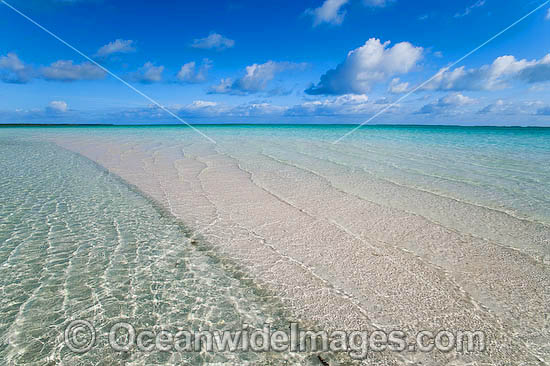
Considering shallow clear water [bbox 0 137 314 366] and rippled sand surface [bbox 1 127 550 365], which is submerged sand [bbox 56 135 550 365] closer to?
rippled sand surface [bbox 1 127 550 365]

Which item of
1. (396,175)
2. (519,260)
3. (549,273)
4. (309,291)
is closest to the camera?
(309,291)

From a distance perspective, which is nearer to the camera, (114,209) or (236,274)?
(236,274)

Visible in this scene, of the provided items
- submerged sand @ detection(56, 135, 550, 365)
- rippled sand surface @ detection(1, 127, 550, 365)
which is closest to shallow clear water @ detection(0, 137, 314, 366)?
rippled sand surface @ detection(1, 127, 550, 365)

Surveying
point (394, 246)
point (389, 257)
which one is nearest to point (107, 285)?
point (389, 257)

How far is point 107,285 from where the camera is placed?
3588mm

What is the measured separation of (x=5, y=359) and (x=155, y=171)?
30.3 feet

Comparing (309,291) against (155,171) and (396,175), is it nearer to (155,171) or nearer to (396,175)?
(396,175)

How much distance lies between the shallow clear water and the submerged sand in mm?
530

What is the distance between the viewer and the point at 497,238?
5012 millimetres

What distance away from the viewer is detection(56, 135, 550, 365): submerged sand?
297 centimetres

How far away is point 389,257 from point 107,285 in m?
3.84

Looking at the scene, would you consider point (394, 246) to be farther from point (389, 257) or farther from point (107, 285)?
point (107, 285)

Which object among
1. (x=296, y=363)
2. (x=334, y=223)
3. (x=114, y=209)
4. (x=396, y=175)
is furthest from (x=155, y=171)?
(x=296, y=363)

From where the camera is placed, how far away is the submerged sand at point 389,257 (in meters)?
2.97
